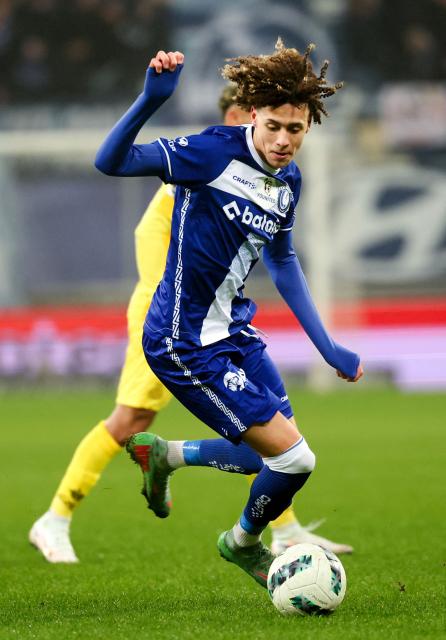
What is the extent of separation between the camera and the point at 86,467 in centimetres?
567

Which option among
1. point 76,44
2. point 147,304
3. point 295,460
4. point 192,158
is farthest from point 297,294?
point 76,44

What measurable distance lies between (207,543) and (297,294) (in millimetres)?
1817

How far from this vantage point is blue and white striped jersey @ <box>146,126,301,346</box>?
418 cm

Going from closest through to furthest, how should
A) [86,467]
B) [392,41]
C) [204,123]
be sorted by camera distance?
1. [86,467]
2. [204,123]
3. [392,41]

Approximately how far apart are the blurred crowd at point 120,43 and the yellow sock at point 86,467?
16.8 meters

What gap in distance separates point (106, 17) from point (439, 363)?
34.2 feet

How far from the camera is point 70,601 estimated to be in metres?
4.50

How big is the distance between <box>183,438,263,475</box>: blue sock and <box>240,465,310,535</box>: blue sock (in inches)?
9.1

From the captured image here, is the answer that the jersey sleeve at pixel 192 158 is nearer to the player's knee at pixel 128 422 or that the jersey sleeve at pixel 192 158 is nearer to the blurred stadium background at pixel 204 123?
the player's knee at pixel 128 422

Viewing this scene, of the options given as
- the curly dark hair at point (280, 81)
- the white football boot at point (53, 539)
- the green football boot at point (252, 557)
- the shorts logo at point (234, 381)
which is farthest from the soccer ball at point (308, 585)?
the white football boot at point (53, 539)

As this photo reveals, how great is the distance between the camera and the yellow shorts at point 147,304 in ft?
18.3

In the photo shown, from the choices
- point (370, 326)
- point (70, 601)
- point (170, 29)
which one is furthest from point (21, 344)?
point (70, 601)

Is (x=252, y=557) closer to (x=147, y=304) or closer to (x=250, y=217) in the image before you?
(x=250, y=217)

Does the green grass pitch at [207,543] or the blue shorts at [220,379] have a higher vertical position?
the blue shorts at [220,379]
